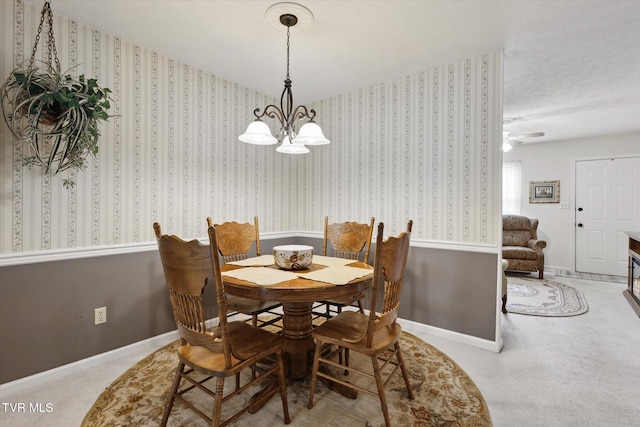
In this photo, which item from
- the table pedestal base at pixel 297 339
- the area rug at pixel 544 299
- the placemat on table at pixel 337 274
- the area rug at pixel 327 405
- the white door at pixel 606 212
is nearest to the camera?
the area rug at pixel 327 405

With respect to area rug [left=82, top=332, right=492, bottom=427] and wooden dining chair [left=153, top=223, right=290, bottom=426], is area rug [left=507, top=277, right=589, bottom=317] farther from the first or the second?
wooden dining chair [left=153, top=223, right=290, bottom=426]

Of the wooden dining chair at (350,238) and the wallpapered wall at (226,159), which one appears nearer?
the wallpapered wall at (226,159)

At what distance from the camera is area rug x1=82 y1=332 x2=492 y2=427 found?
1.62 m

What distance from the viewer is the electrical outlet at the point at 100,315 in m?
2.24

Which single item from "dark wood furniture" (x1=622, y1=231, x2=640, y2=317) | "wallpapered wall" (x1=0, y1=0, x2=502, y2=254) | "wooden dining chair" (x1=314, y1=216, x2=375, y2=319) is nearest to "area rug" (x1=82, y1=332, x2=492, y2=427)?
"wooden dining chair" (x1=314, y1=216, x2=375, y2=319)

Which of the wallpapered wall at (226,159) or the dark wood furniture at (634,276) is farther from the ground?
the wallpapered wall at (226,159)

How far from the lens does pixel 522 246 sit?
546 cm

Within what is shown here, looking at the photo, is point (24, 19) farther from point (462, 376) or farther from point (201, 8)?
point (462, 376)

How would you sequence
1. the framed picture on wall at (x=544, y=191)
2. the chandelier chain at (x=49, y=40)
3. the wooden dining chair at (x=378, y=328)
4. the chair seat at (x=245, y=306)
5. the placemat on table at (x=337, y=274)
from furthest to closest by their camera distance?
the framed picture on wall at (x=544, y=191) < the chair seat at (x=245, y=306) < the chandelier chain at (x=49, y=40) < the placemat on table at (x=337, y=274) < the wooden dining chair at (x=378, y=328)

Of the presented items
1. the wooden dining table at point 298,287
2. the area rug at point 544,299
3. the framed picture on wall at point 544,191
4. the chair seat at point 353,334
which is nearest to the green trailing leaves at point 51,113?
the wooden dining table at point 298,287

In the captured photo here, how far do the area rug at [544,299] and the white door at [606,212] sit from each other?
130cm

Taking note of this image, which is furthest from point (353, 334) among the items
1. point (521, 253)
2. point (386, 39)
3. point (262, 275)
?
point (521, 253)

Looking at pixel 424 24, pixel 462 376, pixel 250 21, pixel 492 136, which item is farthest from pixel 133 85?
pixel 462 376

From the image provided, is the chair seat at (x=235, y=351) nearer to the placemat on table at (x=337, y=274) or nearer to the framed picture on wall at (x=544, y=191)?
the placemat on table at (x=337, y=274)
